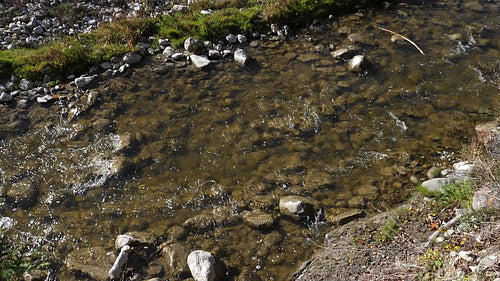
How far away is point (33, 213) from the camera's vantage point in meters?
6.78

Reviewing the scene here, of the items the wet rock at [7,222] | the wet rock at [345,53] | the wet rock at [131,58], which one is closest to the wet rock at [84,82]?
the wet rock at [131,58]

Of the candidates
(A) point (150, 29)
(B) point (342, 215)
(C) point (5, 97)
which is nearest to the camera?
(B) point (342, 215)

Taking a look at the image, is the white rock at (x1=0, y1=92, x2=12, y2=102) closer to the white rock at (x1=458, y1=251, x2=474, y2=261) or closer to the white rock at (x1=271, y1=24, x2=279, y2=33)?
the white rock at (x1=271, y1=24, x2=279, y2=33)

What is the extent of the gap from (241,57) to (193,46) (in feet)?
4.46

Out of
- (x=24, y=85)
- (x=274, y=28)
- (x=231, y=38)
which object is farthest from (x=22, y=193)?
(x=274, y=28)

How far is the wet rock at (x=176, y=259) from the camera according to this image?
5.74 meters

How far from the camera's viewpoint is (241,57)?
405 inches

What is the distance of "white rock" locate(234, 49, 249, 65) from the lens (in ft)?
33.5

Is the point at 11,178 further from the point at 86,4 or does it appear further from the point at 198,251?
the point at 86,4

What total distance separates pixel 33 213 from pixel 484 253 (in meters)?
6.65

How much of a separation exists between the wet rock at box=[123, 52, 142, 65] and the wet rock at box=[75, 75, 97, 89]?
3.36 feet

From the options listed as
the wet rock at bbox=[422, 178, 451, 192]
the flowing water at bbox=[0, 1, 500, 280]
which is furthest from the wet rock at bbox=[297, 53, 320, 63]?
the wet rock at bbox=[422, 178, 451, 192]

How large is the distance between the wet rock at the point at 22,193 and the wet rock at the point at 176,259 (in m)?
2.71

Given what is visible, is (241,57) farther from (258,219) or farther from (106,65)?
(258,219)
